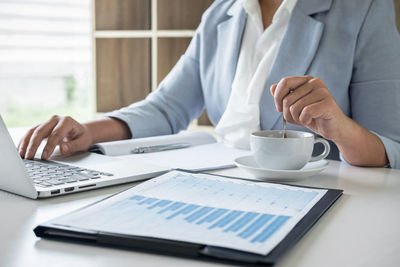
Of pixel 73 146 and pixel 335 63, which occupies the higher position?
pixel 335 63

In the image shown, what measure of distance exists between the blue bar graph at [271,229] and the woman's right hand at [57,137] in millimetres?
565

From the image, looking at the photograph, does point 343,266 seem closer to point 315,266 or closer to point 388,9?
point 315,266

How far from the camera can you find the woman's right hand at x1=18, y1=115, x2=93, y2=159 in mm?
981

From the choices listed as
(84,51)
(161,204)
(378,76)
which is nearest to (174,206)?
(161,204)

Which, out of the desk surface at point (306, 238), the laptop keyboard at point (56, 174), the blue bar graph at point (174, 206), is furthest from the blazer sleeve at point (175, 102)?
the blue bar graph at point (174, 206)

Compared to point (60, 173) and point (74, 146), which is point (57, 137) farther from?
point (60, 173)

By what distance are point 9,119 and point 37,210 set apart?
3.55 meters

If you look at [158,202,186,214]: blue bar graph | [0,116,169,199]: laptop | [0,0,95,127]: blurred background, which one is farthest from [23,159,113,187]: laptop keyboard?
[0,0,95,127]: blurred background

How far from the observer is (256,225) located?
21.3 inches

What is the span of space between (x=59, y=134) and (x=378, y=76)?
2.44ft

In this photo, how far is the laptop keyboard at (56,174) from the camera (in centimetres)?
76

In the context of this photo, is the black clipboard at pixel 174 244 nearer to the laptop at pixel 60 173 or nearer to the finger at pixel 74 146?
the laptop at pixel 60 173

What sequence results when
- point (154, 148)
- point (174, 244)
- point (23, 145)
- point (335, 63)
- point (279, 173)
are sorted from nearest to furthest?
point (174, 244), point (279, 173), point (23, 145), point (154, 148), point (335, 63)

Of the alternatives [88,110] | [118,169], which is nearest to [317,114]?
[118,169]
